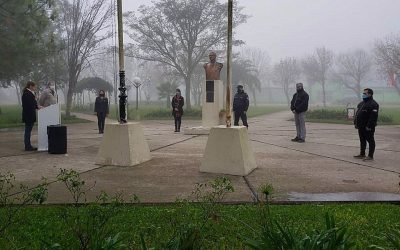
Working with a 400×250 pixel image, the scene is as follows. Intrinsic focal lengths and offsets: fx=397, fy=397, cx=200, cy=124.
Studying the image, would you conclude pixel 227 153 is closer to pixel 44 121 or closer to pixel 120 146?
pixel 120 146

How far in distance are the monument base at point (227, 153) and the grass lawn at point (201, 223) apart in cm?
197

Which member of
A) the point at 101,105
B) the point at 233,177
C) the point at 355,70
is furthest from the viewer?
the point at 355,70

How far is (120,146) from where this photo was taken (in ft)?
24.7

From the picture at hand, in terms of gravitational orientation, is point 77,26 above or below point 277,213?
above

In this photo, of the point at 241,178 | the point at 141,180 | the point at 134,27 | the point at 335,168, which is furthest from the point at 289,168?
the point at 134,27

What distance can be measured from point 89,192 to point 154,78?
4129 inches

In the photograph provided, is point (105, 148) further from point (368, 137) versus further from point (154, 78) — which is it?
point (154, 78)

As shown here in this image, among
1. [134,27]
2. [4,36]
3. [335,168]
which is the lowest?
[335,168]

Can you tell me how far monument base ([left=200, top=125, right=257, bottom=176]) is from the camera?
670 centimetres

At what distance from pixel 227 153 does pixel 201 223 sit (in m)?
2.81

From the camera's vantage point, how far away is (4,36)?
21078 millimetres

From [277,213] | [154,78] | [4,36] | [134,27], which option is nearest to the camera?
[277,213]

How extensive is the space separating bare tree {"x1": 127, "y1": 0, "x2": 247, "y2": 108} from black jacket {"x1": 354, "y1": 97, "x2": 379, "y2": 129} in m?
30.8

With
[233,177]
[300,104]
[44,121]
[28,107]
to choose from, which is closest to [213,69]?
[300,104]
